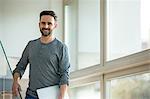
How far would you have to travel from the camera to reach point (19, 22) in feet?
16.2

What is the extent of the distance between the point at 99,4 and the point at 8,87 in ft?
4.66

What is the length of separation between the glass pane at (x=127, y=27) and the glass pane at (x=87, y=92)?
479 mm

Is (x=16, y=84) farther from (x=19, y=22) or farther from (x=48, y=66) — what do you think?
(x=19, y=22)

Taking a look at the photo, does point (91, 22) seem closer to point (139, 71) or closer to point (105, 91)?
point (105, 91)

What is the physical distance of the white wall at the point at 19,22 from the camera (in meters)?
4.86

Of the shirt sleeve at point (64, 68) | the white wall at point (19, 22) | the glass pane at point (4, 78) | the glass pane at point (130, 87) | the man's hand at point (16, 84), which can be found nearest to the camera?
the glass pane at point (130, 87)

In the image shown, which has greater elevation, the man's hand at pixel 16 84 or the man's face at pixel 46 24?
the man's face at pixel 46 24

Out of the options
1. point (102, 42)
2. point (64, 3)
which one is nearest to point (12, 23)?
point (64, 3)

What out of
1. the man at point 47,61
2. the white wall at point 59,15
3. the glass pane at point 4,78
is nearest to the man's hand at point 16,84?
the man at point 47,61

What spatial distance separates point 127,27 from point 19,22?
6.16ft

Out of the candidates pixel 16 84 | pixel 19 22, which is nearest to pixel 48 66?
pixel 16 84

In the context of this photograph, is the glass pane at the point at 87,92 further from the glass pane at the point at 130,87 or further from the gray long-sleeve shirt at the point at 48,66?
the gray long-sleeve shirt at the point at 48,66

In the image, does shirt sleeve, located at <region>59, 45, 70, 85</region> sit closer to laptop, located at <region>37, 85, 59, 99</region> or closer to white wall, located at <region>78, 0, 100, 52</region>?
laptop, located at <region>37, 85, 59, 99</region>

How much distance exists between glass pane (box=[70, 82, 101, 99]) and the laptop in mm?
874
